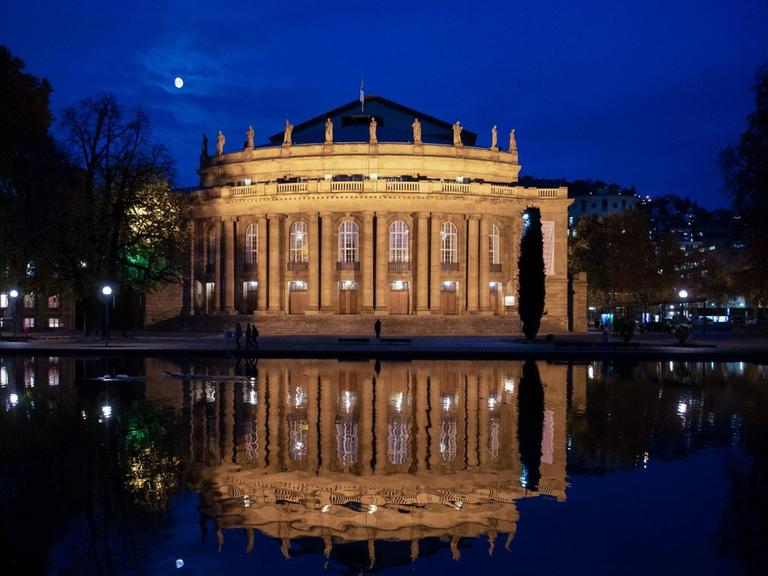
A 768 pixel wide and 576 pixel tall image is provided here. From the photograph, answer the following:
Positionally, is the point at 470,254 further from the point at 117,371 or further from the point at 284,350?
the point at 117,371

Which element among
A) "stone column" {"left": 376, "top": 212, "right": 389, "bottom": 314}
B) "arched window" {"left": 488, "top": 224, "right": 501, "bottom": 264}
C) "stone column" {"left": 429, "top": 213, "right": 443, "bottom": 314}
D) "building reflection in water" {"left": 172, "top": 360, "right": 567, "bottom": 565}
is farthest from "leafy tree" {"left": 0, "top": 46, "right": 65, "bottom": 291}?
"arched window" {"left": 488, "top": 224, "right": 501, "bottom": 264}

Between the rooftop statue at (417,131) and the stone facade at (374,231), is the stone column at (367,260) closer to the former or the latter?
the stone facade at (374,231)

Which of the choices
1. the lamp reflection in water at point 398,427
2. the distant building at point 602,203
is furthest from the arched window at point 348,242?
the distant building at point 602,203

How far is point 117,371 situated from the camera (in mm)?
28047

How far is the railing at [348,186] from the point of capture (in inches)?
2434

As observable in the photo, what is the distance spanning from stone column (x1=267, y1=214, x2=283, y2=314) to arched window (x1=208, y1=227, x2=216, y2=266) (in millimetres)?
8025

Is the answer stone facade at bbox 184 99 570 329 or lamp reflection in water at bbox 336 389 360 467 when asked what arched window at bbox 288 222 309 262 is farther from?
lamp reflection in water at bbox 336 389 360 467

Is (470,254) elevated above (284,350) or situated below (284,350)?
above

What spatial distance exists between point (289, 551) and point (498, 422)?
8751mm

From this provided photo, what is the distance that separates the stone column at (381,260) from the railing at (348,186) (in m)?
2.78

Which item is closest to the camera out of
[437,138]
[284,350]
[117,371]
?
A: [117,371]

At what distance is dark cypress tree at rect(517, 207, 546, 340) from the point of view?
153 ft

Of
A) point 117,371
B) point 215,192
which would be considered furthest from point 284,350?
point 215,192

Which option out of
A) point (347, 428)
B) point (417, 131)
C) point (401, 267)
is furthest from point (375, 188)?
point (347, 428)
